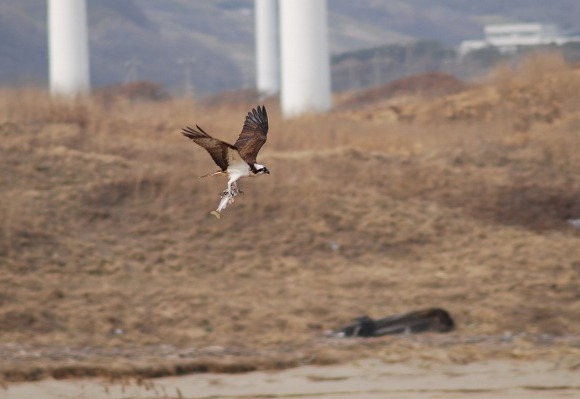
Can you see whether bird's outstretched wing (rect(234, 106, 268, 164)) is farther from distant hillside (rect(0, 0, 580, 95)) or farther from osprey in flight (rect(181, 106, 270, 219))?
distant hillside (rect(0, 0, 580, 95))

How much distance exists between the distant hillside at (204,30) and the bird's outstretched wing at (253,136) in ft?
216

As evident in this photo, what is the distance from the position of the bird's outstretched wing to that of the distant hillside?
216ft

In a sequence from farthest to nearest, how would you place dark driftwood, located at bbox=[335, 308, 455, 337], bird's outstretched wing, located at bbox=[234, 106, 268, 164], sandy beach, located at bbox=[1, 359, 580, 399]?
dark driftwood, located at bbox=[335, 308, 455, 337] < sandy beach, located at bbox=[1, 359, 580, 399] < bird's outstretched wing, located at bbox=[234, 106, 268, 164]

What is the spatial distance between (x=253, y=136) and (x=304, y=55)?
25.5 m

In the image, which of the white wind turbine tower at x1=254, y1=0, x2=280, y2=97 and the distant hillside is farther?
the distant hillside

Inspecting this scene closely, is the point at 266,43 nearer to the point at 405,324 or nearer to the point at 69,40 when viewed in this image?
the point at 69,40

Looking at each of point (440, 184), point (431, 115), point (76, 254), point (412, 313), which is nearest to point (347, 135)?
point (440, 184)

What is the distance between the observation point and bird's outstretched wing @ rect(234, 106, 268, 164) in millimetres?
6934

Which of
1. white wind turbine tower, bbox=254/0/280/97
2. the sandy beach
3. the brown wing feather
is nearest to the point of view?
the brown wing feather

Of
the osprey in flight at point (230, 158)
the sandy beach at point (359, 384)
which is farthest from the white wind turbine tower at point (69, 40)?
the osprey in flight at point (230, 158)

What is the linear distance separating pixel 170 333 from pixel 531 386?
4.60 meters

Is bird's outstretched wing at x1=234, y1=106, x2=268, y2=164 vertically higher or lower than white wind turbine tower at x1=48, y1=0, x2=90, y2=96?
lower

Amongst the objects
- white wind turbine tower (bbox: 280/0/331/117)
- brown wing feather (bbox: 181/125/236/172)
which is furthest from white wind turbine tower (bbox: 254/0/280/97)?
brown wing feather (bbox: 181/125/236/172)

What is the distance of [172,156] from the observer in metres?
22.2
